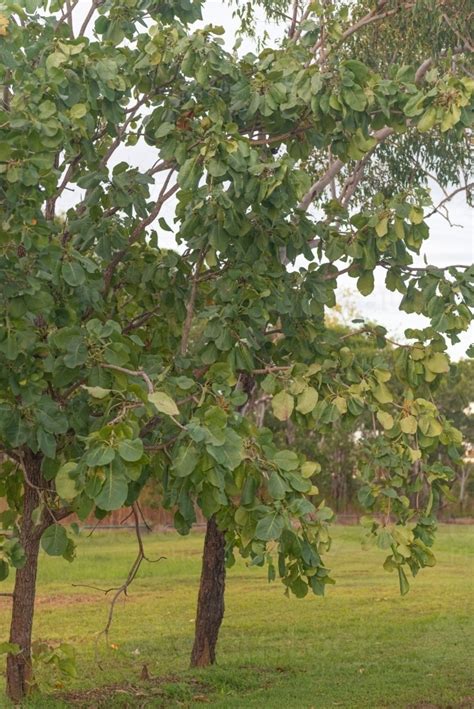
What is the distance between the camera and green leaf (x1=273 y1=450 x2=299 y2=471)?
6.11 m

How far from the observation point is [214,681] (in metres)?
10.8

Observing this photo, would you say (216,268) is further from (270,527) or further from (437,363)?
(270,527)

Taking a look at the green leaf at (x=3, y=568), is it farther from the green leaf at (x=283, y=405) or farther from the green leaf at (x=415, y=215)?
the green leaf at (x=415, y=215)

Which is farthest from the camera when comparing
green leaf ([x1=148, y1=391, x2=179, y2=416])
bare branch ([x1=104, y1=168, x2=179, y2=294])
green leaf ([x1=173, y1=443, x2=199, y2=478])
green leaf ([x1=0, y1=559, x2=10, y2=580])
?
bare branch ([x1=104, y1=168, x2=179, y2=294])

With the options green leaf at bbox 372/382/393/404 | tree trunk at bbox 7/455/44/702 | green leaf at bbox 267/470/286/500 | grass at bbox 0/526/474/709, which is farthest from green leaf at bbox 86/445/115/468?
grass at bbox 0/526/474/709

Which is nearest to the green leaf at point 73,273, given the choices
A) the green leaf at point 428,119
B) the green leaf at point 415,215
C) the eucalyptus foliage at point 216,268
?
the eucalyptus foliage at point 216,268

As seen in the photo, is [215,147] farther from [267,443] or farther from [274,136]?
[267,443]

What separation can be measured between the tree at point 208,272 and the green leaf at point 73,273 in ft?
0.07

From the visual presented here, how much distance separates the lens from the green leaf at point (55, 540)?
673cm

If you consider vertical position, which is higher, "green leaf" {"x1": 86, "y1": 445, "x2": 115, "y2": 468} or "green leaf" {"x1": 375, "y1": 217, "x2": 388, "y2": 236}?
"green leaf" {"x1": 375, "y1": 217, "x2": 388, "y2": 236}

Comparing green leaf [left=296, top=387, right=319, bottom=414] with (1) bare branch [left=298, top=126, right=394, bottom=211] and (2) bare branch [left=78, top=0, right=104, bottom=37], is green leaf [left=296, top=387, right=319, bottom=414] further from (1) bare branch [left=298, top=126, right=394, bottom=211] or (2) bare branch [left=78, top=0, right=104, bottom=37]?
(1) bare branch [left=298, top=126, right=394, bottom=211]

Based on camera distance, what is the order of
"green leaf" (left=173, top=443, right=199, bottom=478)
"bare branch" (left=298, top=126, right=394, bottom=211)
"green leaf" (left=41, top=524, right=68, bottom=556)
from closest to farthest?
"green leaf" (left=173, top=443, right=199, bottom=478) → "green leaf" (left=41, top=524, right=68, bottom=556) → "bare branch" (left=298, top=126, right=394, bottom=211)

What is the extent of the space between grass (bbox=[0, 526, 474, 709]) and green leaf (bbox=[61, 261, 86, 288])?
11.9 feet

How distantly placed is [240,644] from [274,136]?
25.7 ft
